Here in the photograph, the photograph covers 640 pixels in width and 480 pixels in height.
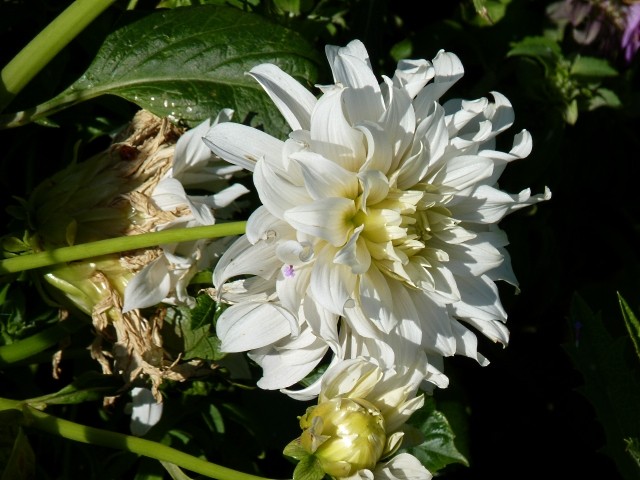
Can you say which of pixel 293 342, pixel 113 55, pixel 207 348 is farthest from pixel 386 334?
pixel 113 55

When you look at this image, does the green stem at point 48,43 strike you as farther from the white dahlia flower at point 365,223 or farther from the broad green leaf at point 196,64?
the white dahlia flower at point 365,223

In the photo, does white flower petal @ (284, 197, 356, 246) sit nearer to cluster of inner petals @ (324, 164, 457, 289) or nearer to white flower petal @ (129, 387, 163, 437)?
cluster of inner petals @ (324, 164, 457, 289)

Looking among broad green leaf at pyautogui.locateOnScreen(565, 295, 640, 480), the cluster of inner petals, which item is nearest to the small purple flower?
broad green leaf at pyautogui.locateOnScreen(565, 295, 640, 480)

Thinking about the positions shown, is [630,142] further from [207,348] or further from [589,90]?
[207,348]

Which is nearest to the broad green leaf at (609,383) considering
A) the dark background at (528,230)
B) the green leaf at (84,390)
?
the dark background at (528,230)

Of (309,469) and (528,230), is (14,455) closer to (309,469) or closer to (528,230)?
(309,469)
